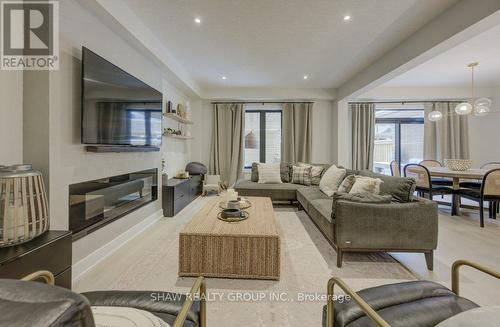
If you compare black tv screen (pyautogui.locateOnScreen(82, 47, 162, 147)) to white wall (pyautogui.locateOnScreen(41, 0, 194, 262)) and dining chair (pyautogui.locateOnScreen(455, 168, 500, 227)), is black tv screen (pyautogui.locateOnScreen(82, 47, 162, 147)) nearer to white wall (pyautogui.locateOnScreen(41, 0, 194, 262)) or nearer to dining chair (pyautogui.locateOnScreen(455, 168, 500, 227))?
white wall (pyautogui.locateOnScreen(41, 0, 194, 262))

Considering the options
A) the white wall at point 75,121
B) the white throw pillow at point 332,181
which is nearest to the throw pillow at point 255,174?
the white throw pillow at point 332,181

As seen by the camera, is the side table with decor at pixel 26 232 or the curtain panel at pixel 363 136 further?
the curtain panel at pixel 363 136

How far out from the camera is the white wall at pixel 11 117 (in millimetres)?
1545

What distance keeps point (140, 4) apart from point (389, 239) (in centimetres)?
339

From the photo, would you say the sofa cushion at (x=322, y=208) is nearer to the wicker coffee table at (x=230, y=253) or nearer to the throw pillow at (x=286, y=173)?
the wicker coffee table at (x=230, y=253)

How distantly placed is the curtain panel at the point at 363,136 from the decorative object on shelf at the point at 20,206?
5.79 metres

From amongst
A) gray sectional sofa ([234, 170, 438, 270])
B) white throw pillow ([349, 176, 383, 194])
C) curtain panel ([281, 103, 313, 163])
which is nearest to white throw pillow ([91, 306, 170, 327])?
gray sectional sofa ([234, 170, 438, 270])

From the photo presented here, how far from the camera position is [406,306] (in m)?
1.04

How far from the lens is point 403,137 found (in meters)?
5.94

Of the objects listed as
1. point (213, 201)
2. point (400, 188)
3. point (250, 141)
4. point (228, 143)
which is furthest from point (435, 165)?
point (213, 201)

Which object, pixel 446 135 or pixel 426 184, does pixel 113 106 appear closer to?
pixel 426 184

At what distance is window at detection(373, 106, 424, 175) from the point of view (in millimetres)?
5836

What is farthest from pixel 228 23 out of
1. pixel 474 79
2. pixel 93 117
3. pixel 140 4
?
pixel 474 79

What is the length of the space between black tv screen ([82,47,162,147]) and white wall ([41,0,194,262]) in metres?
0.10
